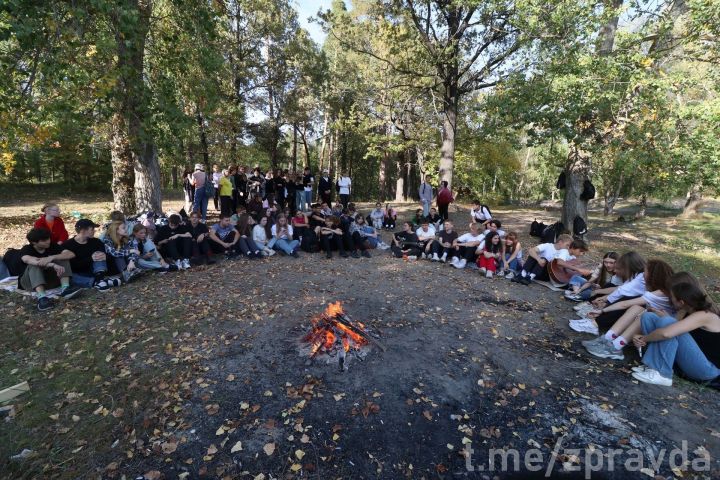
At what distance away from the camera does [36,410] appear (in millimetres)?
3309

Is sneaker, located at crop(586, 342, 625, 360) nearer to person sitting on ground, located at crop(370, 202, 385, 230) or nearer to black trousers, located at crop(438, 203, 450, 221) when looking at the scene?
black trousers, located at crop(438, 203, 450, 221)

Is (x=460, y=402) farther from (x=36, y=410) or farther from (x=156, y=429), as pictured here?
(x=36, y=410)

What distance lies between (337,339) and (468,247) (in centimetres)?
512

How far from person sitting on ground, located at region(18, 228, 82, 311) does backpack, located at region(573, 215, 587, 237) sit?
12.0 m

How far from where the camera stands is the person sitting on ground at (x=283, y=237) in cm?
876

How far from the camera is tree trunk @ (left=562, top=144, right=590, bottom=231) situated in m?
10.7

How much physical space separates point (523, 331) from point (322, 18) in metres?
11.8

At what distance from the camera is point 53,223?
6.34m

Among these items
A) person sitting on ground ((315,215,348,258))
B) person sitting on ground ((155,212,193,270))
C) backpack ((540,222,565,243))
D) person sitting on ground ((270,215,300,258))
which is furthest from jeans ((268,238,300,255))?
backpack ((540,222,565,243))

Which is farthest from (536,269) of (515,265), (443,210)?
(443,210)

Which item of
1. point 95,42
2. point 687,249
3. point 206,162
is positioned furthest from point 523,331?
point 206,162

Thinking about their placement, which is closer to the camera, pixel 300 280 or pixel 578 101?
pixel 300 280

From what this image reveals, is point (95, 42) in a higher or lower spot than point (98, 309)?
higher

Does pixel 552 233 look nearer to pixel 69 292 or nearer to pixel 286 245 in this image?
pixel 286 245
